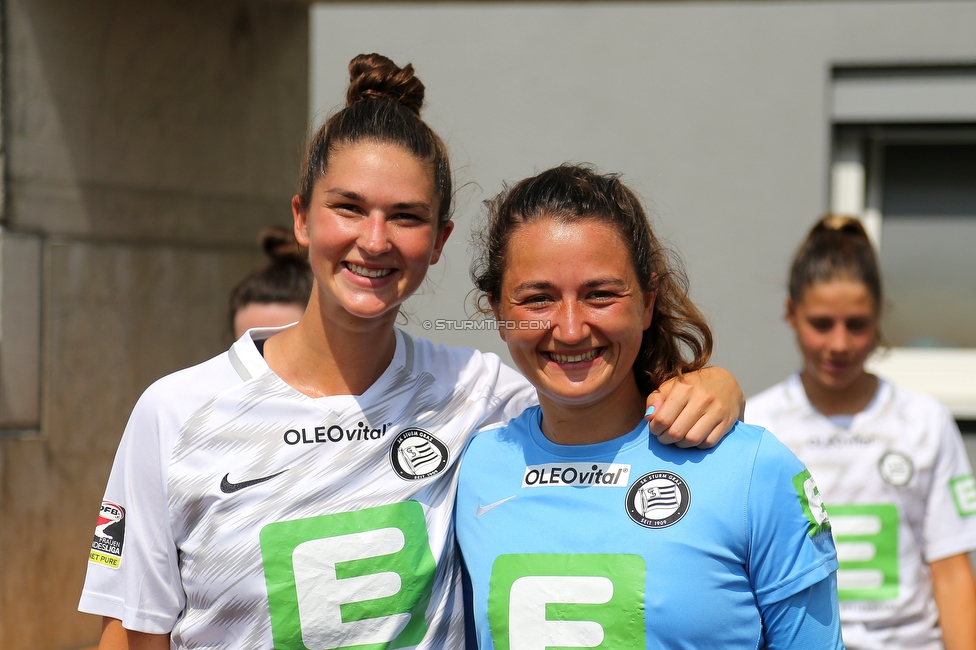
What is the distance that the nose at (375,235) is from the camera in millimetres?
1754

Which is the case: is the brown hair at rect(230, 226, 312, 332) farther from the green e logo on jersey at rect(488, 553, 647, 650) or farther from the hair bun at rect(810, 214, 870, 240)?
the hair bun at rect(810, 214, 870, 240)

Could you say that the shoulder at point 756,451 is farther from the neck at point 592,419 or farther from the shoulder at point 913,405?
the shoulder at point 913,405

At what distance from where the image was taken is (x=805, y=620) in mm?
1534

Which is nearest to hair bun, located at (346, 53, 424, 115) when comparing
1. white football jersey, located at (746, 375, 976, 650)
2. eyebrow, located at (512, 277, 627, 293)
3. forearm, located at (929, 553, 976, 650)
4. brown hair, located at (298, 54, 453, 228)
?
brown hair, located at (298, 54, 453, 228)

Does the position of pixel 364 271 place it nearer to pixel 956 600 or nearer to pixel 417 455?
pixel 417 455

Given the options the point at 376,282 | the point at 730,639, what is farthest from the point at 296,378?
the point at 730,639

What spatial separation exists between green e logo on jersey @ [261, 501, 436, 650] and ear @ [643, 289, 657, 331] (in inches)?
A: 24.0

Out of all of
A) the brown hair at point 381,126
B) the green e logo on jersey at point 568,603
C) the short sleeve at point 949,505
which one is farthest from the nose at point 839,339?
the green e logo on jersey at point 568,603

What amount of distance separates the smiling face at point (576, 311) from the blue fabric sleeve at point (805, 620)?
464mm

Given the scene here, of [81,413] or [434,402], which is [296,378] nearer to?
[434,402]

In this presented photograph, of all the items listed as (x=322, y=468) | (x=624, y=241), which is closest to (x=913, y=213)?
(x=624, y=241)

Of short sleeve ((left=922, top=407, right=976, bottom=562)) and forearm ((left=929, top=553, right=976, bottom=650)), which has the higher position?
short sleeve ((left=922, top=407, right=976, bottom=562))

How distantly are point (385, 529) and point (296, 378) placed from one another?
0.37 m

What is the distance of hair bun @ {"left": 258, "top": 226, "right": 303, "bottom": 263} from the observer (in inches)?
121
